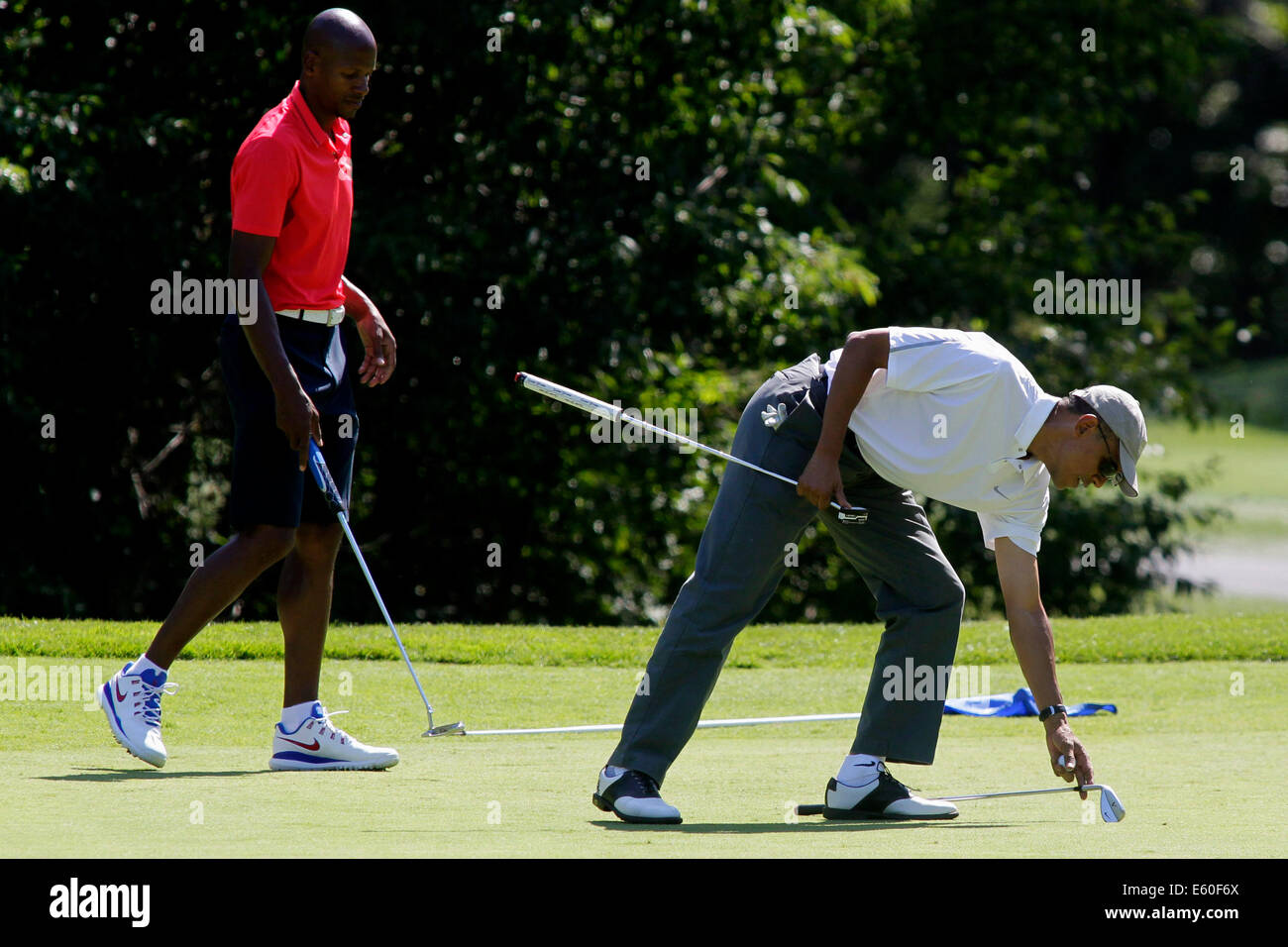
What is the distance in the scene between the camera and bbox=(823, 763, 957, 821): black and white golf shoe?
193 inches

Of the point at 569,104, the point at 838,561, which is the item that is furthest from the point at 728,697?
the point at 838,561

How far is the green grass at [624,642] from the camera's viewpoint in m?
7.87

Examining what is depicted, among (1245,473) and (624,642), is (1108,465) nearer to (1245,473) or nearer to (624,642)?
(624,642)

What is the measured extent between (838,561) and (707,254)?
4.29m

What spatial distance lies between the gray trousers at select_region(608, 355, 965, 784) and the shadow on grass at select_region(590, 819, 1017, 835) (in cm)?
36

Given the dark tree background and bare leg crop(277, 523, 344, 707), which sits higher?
the dark tree background

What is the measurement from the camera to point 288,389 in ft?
17.1

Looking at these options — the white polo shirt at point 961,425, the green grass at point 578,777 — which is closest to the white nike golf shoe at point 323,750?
the green grass at point 578,777

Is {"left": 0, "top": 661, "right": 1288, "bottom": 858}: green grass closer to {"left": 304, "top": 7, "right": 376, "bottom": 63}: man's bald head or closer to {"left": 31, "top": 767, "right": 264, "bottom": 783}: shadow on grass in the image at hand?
{"left": 31, "top": 767, "right": 264, "bottom": 783}: shadow on grass

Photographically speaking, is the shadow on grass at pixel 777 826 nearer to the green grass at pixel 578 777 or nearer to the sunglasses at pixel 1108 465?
the green grass at pixel 578 777

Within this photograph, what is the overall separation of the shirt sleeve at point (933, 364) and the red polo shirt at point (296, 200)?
189 cm

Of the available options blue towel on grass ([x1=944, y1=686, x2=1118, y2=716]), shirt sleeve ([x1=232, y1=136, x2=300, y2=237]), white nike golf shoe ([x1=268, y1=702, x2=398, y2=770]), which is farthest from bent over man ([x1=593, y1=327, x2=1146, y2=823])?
blue towel on grass ([x1=944, y1=686, x2=1118, y2=716])

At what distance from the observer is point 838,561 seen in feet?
52.9
